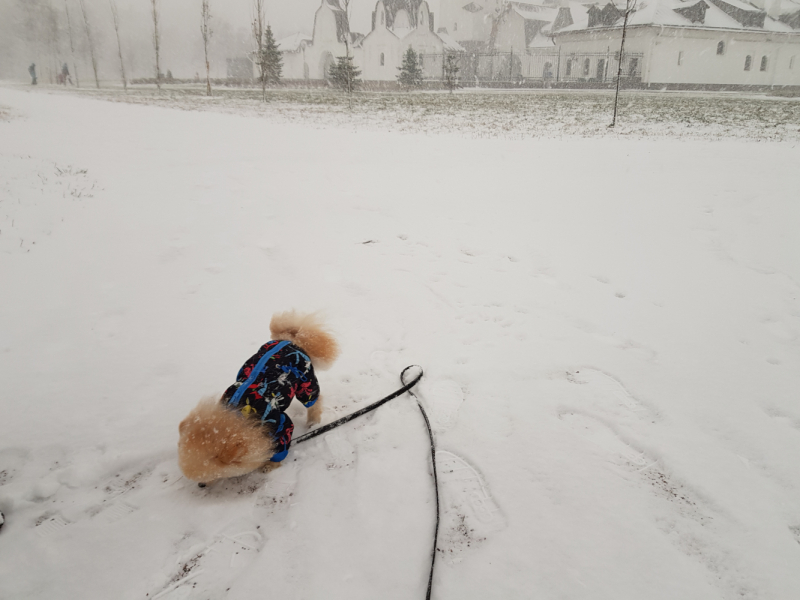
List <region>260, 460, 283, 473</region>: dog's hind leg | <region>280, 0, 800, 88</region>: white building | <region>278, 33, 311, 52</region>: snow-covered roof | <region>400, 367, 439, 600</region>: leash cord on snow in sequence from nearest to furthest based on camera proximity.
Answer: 1. <region>400, 367, 439, 600</region>: leash cord on snow
2. <region>260, 460, 283, 473</region>: dog's hind leg
3. <region>280, 0, 800, 88</region>: white building
4. <region>278, 33, 311, 52</region>: snow-covered roof

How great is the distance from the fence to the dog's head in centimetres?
3717

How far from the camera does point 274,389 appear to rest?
2.12m

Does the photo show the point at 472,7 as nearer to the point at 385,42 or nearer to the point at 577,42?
the point at 385,42

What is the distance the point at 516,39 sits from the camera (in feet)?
149

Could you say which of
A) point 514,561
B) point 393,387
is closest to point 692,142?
point 393,387

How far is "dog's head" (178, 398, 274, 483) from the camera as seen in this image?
5.94 ft

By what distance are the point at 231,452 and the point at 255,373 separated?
42cm

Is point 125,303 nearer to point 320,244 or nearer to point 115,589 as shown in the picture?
point 320,244

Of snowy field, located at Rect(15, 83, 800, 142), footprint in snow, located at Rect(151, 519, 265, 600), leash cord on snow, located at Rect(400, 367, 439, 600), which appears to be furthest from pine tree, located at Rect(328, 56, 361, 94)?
footprint in snow, located at Rect(151, 519, 265, 600)

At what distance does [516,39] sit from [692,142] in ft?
144

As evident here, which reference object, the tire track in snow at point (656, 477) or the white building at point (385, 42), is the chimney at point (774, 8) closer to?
the white building at point (385, 42)

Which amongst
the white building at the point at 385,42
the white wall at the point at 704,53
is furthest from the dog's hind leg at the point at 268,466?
the white building at the point at 385,42

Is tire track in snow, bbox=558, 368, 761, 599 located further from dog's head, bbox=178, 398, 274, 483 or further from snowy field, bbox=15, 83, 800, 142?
snowy field, bbox=15, 83, 800, 142

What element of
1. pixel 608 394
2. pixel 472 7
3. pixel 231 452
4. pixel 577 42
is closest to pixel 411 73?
pixel 577 42
